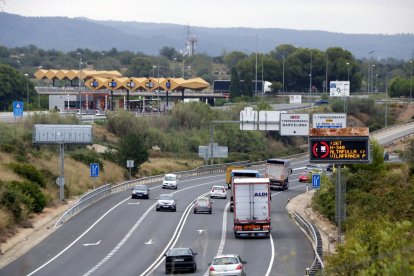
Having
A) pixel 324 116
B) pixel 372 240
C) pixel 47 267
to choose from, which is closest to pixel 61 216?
pixel 47 267

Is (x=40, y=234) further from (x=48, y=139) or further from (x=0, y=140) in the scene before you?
(x=0, y=140)

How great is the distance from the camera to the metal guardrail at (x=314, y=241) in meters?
34.0

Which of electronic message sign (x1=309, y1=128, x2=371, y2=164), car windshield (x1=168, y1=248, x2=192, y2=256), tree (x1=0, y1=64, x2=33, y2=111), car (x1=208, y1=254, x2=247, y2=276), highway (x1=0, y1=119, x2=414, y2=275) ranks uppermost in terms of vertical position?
tree (x1=0, y1=64, x2=33, y2=111)

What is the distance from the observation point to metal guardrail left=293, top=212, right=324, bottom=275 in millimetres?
33969

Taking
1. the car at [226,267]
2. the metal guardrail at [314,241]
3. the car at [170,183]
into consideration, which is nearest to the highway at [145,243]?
the metal guardrail at [314,241]

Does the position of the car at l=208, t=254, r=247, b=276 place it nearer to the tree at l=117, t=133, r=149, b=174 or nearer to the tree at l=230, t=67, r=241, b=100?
the tree at l=117, t=133, r=149, b=174

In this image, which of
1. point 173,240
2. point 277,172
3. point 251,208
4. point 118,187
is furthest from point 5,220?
point 277,172

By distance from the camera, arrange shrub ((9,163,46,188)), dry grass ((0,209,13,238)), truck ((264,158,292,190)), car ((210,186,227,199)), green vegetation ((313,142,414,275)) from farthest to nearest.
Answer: truck ((264,158,292,190)), car ((210,186,227,199)), shrub ((9,163,46,188)), dry grass ((0,209,13,238)), green vegetation ((313,142,414,275))

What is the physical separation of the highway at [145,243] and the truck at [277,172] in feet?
43.5

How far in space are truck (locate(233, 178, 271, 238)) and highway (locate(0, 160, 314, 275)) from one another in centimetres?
64

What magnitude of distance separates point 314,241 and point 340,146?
457 cm

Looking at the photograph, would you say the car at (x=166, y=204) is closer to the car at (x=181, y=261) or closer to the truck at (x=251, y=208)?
the truck at (x=251, y=208)

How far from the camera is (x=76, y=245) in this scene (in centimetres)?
4600

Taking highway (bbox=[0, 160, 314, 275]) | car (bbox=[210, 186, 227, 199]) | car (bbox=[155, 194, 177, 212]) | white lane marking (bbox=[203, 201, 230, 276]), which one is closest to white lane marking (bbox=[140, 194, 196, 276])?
highway (bbox=[0, 160, 314, 275])
